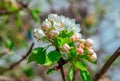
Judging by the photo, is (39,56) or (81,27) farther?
(81,27)

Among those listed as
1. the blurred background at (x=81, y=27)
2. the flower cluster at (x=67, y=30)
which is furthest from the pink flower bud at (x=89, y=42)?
the blurred background at (x=81, y=27)

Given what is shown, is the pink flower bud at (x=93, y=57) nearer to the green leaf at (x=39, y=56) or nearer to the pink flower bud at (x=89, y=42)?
the pink flower bud at (x=89, y=42)

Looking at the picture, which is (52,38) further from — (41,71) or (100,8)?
(100,8)

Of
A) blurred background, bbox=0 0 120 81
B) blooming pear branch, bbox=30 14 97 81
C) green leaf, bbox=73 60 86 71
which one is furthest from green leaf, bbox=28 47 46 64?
blurred background, bbox=0 0 120 81

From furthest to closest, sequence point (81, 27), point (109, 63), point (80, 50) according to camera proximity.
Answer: point (81, 27), point (80, 50), point (109, 63)

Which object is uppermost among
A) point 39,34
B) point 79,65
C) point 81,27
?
point 39,34

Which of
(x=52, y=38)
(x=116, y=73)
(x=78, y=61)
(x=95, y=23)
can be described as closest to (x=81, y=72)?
(x=78, y=61)

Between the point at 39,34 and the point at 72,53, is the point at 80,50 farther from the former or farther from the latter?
the point at 39,34

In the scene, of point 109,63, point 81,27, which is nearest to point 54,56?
point 109,63
